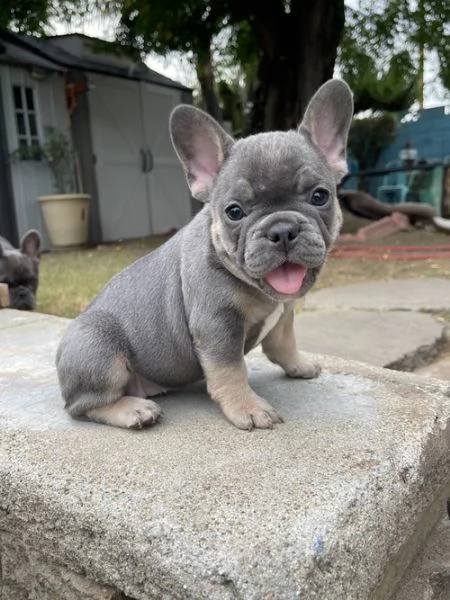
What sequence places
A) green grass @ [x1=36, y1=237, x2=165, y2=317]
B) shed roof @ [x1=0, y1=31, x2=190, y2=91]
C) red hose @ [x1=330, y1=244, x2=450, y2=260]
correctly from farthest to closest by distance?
shed roof @ [x1=0, y1=31, x2=190, y2=91]
red hose @ [x1=330, y1=244, x2=450, y2=260]
green grass @ [x1=36, y1=237, x2=165, y2=317]

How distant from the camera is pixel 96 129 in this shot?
11750 mm

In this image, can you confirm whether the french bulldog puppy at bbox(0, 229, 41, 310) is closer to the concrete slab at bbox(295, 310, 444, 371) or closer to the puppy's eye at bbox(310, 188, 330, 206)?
the concrete slab at bbox(295, 310, 444, 371)

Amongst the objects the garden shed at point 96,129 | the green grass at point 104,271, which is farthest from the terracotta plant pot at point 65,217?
the green grass at point 104,271

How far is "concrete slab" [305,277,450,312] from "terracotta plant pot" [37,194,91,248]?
6347mm

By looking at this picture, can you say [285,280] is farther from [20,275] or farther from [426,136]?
[426,136]

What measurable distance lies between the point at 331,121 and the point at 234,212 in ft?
1.51

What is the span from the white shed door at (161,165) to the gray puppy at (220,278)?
11.7 m

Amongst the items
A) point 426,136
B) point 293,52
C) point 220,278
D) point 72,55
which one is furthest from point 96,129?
point 220,278

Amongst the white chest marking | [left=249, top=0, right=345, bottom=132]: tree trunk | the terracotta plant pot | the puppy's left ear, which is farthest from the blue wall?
the white chest marking

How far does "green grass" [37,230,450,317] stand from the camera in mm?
5242

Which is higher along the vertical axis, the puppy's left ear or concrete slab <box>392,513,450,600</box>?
the puppy's left ear

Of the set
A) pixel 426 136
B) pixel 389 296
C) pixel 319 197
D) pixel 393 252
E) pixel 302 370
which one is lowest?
pixel 393 252

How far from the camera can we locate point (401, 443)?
5.28 ft

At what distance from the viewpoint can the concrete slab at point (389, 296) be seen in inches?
169
